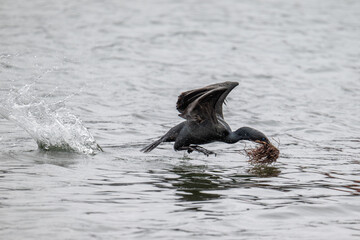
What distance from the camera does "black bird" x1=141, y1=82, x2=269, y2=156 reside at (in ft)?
28.7

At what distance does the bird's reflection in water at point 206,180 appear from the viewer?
24.2 feet

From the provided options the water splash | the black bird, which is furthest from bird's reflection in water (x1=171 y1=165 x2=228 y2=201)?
the water splash

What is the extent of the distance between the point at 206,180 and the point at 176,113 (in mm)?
4625

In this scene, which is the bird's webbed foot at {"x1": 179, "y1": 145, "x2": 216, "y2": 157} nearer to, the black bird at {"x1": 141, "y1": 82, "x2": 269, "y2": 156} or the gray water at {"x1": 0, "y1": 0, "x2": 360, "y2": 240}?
the black bird at {"x1": 141, "y1": 82, "x2": 269, "y2": 156}

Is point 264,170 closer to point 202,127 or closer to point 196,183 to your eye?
point 202,127

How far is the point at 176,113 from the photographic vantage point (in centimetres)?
1267

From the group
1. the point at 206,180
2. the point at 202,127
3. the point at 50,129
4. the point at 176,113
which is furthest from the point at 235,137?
the point at 176,113

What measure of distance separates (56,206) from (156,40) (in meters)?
13.6

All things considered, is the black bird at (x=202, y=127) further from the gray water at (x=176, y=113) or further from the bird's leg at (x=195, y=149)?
the gray water at (x=176, y=113)

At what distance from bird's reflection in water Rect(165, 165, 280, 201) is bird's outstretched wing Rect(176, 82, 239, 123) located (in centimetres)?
68

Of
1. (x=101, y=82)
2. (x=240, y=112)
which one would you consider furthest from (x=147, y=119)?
(x=101, y=82)

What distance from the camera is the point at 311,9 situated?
2506 centimetres

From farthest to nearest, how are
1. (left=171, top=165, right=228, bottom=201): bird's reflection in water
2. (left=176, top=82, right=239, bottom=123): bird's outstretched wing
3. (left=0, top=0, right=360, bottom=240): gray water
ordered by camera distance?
1. (left=176, top=82, right=239, bottom=123): bird's outstretched wing
2. (left=171, top=165, right=228, bottom=201): bird's reflection in water
3. (left=0, top=0, right=360, bottom=240): gray water

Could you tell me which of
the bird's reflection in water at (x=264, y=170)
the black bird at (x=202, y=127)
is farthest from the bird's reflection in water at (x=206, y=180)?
the black bird at (x=202, y=127)
